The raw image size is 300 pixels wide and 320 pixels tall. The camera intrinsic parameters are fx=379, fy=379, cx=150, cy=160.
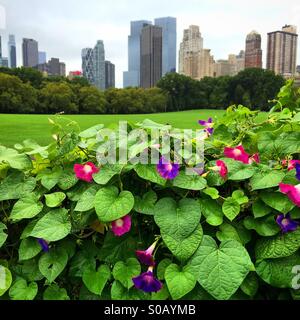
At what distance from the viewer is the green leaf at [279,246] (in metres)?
0.75

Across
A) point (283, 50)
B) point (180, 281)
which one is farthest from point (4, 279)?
point (283, 50)

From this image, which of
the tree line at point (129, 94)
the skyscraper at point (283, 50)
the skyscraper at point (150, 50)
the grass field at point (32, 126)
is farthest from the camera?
the skyscraper at point (150, 50)

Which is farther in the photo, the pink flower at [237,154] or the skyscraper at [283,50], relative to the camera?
the skyscraper at [283,50]

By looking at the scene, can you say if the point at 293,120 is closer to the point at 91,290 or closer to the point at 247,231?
the point at 247,231

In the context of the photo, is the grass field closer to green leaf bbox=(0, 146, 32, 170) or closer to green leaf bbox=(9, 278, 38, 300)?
green leaf bbox=(0, 146, 32, 170)

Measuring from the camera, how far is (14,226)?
931mm

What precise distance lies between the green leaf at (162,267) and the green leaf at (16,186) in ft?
1.14

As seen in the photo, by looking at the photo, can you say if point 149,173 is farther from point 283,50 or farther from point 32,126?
A: point 283,50

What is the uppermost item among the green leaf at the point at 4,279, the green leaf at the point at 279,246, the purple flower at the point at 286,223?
the purple flower at the point at 286,223

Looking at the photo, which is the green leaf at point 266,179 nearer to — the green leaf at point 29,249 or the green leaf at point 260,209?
the green leaf at point 260,209

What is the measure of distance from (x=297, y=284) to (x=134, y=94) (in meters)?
32.7

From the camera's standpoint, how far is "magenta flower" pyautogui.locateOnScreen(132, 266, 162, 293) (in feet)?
2.49

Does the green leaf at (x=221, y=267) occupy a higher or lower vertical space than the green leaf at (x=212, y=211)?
lower

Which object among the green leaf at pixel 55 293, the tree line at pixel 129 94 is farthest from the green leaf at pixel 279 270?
the tree line at pixel 129 94
